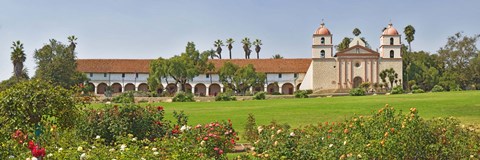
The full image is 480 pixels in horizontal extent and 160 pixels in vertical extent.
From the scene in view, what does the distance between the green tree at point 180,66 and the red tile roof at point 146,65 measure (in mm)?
12754

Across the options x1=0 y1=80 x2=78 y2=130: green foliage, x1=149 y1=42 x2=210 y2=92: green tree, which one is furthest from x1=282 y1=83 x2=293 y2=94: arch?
x1=0 y1=80 x2=78 y2=130: green foliage

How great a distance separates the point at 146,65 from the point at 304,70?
22850 millimetres

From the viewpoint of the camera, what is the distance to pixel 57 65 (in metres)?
64.0

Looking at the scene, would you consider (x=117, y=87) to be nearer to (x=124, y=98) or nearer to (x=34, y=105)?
(x=124, y=98)

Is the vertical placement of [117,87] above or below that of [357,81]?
below

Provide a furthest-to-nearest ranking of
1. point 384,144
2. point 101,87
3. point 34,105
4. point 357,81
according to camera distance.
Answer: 1. point 101,87
2. point 357,81
3. point 34,105
4. point 384,144

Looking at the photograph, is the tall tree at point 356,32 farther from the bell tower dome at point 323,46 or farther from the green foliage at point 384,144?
the green foliage at point 384,144

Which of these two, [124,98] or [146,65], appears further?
[146,65]

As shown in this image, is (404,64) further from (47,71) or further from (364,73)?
(47,71)

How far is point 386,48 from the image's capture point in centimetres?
7188

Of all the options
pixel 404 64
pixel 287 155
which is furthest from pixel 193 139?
pixel 404 64

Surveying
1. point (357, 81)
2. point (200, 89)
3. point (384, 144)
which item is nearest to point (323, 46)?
point (357, 81)

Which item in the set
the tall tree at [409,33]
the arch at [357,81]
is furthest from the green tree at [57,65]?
the tall tree at [409,33]

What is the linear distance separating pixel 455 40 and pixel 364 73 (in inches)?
646
